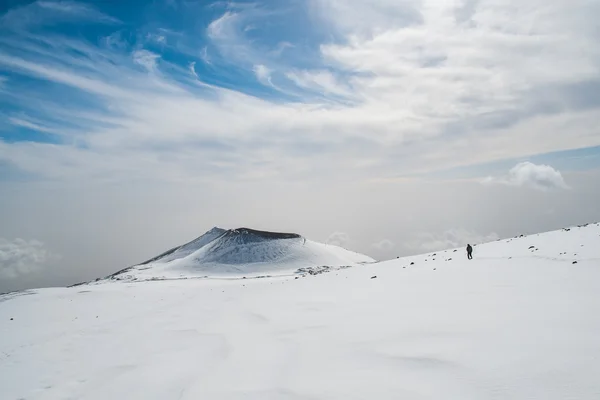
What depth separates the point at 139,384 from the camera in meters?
7.32

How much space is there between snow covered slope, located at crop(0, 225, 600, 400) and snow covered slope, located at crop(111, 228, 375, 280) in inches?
2129

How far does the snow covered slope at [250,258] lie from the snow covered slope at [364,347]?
5407 cm

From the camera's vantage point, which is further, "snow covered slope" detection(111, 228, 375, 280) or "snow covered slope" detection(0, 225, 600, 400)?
"snow covered slope" detection(111, 228, 375, 280)

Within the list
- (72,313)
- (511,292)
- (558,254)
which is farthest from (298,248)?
(511,292)

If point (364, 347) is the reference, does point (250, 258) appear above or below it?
above

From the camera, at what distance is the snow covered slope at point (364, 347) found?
5.20m

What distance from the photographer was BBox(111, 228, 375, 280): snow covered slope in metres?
70.6

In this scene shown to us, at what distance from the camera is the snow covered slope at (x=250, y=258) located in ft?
232

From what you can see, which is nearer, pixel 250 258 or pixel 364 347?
pixel 364 347

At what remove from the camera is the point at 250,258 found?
78188 millimetres

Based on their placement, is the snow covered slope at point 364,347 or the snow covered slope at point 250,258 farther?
the snow covered slope at point 250,258

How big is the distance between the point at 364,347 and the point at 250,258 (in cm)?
7256

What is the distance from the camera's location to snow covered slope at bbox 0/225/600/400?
5199mm

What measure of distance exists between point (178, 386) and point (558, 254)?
1699 cm
